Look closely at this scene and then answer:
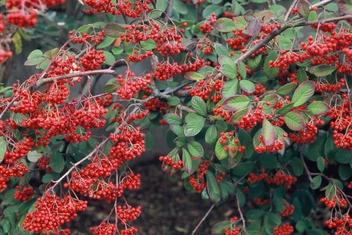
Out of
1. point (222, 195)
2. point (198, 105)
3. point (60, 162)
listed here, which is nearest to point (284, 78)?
point (198, 105)

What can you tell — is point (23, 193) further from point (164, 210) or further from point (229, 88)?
point (164, 210)

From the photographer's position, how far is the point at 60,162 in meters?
2.15

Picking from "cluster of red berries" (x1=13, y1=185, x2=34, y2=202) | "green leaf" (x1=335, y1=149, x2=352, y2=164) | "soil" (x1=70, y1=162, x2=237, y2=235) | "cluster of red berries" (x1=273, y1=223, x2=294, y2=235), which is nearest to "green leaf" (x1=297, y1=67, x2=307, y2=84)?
"green leaf" (x1=335, y1=149, x2=352, y2=164)

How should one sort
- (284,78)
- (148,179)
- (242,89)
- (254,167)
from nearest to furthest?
(242,89) → (284,78) → (254,167) → (148,179)

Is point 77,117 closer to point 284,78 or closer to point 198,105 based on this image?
point 198,105

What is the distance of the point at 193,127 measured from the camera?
182cm

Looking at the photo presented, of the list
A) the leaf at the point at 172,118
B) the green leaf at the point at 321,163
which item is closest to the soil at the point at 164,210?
the green leaf at the point at 321,163

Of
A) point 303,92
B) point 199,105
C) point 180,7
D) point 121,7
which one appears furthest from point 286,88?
point 180,7

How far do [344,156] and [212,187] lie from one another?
24.2 inches

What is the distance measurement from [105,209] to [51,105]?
190 cm

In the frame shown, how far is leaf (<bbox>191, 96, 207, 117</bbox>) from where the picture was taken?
182 centimetres

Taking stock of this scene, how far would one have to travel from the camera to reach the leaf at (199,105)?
5.98ft

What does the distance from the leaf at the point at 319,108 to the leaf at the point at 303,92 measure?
0.04m

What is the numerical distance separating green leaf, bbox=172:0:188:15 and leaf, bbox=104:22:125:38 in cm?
58
